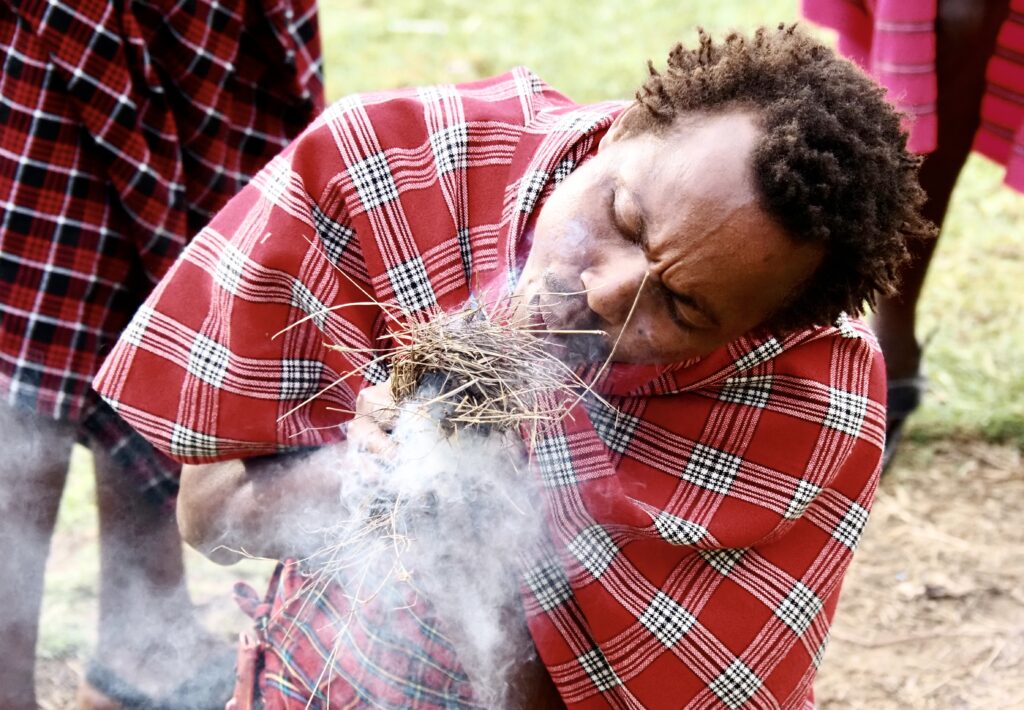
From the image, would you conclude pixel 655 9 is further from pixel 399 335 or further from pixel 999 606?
pixel 399 335

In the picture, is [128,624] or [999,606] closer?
[128,624]

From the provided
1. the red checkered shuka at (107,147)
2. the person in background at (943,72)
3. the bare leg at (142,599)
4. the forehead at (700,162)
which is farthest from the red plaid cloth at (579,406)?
the person in background at (943,72)

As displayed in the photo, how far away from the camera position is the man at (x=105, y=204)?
2152 millimetres

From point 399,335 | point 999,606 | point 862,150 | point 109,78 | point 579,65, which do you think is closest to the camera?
point 862,150

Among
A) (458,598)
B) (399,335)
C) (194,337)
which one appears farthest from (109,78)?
(458,598)

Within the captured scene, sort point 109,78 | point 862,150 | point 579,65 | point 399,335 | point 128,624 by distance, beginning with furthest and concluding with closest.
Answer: point 579,65 → point 128,624 → point 109,78 → point 399,335 → point 862,150

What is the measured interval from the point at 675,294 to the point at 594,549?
0.47 meters

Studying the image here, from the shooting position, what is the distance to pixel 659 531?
5.69 ft

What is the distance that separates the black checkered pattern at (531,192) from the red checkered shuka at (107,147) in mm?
904

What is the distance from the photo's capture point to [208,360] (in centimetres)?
183

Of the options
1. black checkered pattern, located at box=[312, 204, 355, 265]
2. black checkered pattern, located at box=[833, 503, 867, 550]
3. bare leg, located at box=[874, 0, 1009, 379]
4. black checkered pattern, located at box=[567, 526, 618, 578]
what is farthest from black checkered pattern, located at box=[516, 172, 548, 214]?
bare leg, located at box=[874, 0, 1009, 379]

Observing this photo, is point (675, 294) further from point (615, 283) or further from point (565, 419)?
point (565, 419)

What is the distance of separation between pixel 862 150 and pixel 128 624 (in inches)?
80.7

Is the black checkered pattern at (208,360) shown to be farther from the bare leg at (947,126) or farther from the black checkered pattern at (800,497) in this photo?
the bare leg at (947,126)
